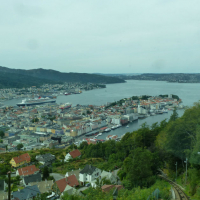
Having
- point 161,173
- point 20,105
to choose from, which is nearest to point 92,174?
point 161,173

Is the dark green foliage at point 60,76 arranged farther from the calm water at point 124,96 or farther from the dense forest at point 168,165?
the dense forest at point 168,165


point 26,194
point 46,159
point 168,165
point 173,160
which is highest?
point 173,160

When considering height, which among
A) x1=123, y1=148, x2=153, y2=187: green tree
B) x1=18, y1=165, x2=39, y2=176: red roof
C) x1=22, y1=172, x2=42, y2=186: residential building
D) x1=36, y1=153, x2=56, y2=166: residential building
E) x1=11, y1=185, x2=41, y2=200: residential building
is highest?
x1=123, y1=148, x2=153, y2=187: green tree

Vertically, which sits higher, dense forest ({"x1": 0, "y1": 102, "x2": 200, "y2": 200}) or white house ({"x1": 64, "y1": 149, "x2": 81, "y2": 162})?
dense forest ({"x1": 0, "y1": 102, "x2": 200, "y2": 200})

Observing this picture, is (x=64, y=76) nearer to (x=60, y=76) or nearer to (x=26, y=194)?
(x=60, y=76)

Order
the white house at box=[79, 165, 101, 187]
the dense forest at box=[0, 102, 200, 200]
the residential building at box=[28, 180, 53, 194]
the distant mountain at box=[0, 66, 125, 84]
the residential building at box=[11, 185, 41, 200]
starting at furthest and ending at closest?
the distant mountain at box=[0, 66, 125, 84] → the white house at box=[79, 165, 101, 187] → the residential building at box=[28, 180, 53, 194] → the residential building at box=[11, 185, 41, 200] → the dense forest at box=[0, 102, 200, 200]

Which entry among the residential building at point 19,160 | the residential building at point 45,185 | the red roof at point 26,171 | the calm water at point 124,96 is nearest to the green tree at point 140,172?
the residential building at point 45,185

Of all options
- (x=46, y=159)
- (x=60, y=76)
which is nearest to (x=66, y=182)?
(x=46, y=159)

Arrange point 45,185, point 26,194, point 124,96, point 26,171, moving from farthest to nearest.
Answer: point 124,96 → point 26,171 → point 45,185 → point 26,194

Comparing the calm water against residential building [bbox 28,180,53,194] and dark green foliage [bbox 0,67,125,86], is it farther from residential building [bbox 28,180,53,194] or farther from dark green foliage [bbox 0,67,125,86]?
dark green foliage [bbox 0,67,125,86]

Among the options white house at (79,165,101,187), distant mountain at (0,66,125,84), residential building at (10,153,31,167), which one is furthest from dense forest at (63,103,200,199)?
distant mountain at (0,66,125,84)
